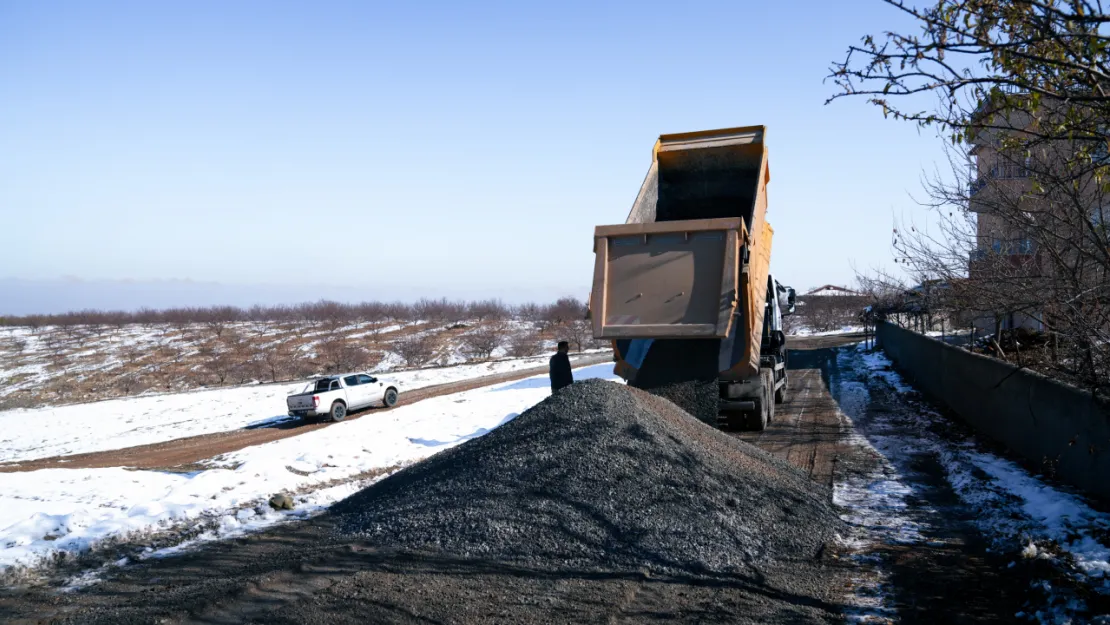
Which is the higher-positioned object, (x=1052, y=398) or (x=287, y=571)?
(x=1052, y=398)

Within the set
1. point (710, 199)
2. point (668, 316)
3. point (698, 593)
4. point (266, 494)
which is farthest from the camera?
point (710, 199)

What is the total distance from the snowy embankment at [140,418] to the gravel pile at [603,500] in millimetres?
15745

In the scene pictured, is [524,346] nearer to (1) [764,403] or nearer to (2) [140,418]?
(2) [140,418]

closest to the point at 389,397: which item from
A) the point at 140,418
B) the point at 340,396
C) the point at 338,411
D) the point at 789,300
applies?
the point at 340,396

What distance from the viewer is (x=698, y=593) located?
19.0 feet

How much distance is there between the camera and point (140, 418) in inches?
988

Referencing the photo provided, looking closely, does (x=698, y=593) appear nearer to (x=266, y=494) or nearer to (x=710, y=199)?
(x=266, y=494)

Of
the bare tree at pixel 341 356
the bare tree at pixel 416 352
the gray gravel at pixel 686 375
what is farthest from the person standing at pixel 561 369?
the bare tree at pixel 416 352

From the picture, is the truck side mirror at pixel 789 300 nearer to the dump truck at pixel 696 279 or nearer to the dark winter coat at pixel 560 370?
Answer: the dump truck at pixel 696 279

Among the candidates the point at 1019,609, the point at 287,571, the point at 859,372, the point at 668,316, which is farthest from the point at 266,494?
the point at 859,372

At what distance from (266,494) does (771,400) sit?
369 inches

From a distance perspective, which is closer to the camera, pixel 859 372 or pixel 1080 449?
pixel 1080 449

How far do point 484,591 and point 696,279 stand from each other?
21.6 ft

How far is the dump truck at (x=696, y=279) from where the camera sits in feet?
36.6
